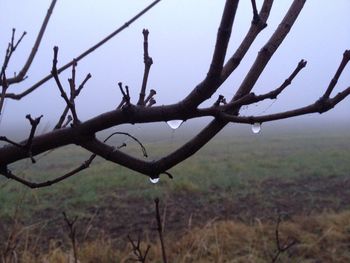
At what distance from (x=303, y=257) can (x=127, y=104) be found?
18.2 ft

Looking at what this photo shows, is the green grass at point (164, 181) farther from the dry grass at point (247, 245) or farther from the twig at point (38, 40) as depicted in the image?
the twig at point (38, 40)

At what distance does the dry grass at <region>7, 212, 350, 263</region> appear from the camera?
207 inches

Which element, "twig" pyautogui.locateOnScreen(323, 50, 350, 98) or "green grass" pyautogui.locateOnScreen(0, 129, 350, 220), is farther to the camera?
"green grass" pyautogui.locateOnScreen(0, 129, 350, 220)

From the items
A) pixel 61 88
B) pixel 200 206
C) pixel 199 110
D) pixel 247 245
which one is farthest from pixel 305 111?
pixel 200 206

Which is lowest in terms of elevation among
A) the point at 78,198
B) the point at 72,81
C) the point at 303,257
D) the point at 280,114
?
the point at 303,257

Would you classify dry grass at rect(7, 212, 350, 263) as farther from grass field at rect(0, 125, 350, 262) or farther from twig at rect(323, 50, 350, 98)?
twig at rect(323, 50, 350, 98)

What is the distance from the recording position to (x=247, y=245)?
6055mm

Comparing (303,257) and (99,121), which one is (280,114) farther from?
(303,257)

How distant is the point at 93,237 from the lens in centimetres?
709

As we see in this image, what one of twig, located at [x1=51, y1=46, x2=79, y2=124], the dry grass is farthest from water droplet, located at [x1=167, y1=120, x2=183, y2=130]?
the dry grass

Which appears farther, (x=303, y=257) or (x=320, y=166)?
(x=320, y=166)

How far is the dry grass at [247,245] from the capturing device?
207 inches

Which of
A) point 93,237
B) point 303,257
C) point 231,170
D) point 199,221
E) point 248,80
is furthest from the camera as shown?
point 231,170

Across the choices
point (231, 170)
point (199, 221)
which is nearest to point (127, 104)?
point (199, 221)
